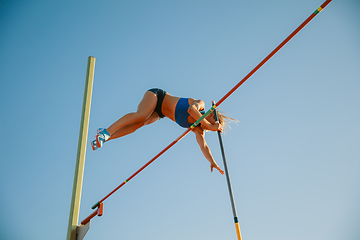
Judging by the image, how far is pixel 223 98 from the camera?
151 inches

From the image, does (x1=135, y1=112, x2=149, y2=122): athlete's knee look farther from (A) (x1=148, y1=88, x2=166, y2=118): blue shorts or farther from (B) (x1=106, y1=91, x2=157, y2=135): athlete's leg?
(A) (x1=148, y1=88, x2=166, y2=118): blue shorts

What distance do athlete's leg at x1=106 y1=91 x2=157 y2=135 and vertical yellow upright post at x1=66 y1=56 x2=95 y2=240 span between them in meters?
0.31

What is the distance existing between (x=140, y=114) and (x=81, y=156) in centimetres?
90

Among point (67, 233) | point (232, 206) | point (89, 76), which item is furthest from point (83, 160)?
point (232, 206)

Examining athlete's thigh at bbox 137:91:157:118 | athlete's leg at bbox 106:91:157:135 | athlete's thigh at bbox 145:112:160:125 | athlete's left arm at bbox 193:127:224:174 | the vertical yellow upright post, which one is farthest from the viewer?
athlete's thigh at bbox 145:112:160:125

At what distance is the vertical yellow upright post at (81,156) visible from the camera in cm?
338

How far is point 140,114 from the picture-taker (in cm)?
408

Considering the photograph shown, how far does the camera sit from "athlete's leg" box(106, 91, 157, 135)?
3934mm

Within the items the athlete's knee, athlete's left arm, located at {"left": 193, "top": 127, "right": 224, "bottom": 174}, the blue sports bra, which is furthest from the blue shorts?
athlete's left arm, located at {"left": 193, "top": 127, "right": 224, "bottom": 174}

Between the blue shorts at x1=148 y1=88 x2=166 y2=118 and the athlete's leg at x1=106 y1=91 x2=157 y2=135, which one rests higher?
the blue shorts at x1=148 y1=88 x2=166 y2=118

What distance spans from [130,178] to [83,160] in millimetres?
859

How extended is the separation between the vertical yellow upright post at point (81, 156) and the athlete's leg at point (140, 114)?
0.31 meters

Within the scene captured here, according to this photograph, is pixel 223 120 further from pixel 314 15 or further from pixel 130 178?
pixel 314 15

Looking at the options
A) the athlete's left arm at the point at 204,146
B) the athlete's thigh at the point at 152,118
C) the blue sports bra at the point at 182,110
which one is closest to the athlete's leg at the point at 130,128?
the athlete's thigh at the point at 152,118
